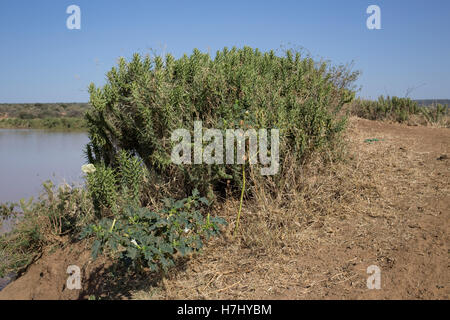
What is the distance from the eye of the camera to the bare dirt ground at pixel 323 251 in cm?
307

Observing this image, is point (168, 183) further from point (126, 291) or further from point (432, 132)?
point (432, 132)

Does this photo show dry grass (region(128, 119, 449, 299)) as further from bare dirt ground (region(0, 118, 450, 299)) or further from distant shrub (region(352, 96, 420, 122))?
distant shrub (region(352, 96, 420, 122))

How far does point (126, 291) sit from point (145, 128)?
206cm

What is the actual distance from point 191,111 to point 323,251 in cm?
235

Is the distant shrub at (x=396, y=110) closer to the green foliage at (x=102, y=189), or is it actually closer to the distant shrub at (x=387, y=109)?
the distant shrub at (x=387, y=109)

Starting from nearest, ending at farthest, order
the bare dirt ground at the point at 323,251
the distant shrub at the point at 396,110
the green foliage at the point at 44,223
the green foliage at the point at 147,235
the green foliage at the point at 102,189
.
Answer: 1. the green foliage at the point at 147,235
2. the bare dirt ground at the point at 323,251
3. the green foliage at the point at 102,189
4. the green foliage at the point at 44,223
5. the distant shrub at the point at 396,110

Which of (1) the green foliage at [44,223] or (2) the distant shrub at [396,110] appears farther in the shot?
(2) the distant shrub at [396,110]

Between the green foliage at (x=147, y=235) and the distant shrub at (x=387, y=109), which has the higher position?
the distant shrub at (x=387, y=109)

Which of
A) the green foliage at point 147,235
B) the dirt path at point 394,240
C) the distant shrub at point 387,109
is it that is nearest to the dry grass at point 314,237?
the dirt path at point 394,240

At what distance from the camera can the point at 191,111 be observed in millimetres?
4547

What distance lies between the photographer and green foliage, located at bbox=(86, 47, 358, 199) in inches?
173

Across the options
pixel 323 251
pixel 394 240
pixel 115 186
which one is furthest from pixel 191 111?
pixel 394 240

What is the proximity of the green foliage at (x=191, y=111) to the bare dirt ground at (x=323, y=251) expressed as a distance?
1.71 ft

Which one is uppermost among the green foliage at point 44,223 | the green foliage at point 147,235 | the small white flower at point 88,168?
the small white flower at point 88,168
